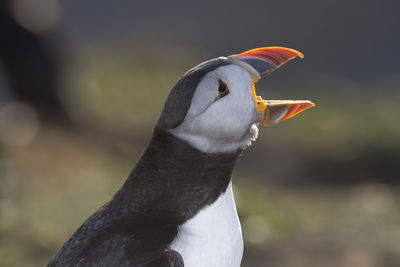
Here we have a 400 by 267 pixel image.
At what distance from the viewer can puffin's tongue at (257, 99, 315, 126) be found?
3.51 meters

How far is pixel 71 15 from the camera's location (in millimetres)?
16984

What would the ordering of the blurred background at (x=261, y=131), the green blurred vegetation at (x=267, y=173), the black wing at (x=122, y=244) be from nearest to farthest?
the black wing at (x=122, y=244), the green blurred vegetation at (x=267, y=173), the blurred background at (x=261, y=131)

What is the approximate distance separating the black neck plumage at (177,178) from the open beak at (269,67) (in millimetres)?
252

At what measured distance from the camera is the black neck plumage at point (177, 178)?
3.45 m

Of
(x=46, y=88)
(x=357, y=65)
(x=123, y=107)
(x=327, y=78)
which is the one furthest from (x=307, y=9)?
(x=46, y=88)

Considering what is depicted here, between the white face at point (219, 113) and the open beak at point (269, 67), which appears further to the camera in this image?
the open beak at point (269, 67)

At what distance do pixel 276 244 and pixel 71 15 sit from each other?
40.0ft

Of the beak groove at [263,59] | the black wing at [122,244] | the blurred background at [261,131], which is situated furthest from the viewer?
the blurred background at [261,131]

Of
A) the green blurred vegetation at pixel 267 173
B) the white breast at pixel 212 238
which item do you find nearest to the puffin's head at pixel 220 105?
the white breast at pixel 212 238

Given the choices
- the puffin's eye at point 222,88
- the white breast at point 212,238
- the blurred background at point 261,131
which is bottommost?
the blurred background at point 261,131

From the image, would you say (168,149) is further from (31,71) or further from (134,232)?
(31,71)

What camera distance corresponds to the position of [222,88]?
334 centimetres

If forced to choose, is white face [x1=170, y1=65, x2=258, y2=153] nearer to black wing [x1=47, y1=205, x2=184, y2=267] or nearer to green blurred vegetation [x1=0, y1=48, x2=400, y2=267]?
black wing [x1=47, y1=205, x2=184, y2=267]

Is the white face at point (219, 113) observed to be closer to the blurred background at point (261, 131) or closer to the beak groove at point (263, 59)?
Answer: the beak groove at point (263, 59)
